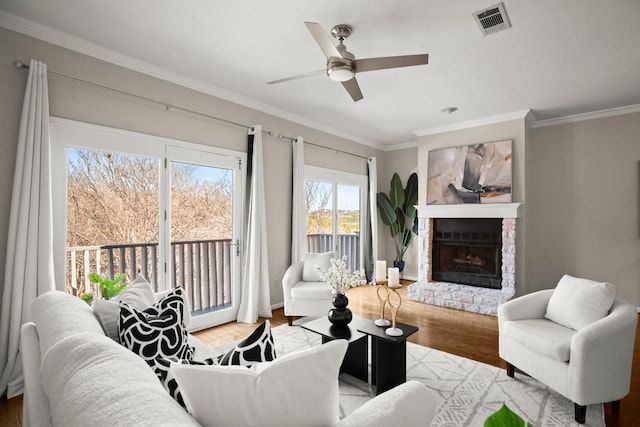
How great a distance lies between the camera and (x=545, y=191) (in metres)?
4.91

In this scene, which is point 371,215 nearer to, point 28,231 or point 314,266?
point 314,266

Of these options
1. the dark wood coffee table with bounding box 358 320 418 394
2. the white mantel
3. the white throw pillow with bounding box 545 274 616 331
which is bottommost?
the dark wood coffee table with bounding box 358 320 418 394

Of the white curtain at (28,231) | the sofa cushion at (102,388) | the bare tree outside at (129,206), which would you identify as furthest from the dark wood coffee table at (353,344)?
the white curtain at (28,231)

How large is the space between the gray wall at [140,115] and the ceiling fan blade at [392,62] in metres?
2.04

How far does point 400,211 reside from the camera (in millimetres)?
6379

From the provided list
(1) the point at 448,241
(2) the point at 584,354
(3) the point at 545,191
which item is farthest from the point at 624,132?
(2) the point at 584,354

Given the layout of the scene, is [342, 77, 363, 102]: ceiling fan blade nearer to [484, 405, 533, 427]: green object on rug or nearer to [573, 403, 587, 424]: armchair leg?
[484, 405, 533, 427]: green object on rug

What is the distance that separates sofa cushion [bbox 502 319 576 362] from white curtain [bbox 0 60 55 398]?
3.59 metres

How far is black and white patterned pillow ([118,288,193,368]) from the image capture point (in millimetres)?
1438

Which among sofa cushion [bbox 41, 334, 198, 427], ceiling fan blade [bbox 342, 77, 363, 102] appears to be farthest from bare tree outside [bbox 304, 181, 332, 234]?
sofa cushion [bbox 41, 334, 198, 427]

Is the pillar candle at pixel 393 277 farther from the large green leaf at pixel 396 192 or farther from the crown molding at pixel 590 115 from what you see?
the crown molding at pixel 590 115

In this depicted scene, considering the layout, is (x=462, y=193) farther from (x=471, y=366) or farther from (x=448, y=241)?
(x=471, y=366)

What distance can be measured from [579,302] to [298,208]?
324 centimetres

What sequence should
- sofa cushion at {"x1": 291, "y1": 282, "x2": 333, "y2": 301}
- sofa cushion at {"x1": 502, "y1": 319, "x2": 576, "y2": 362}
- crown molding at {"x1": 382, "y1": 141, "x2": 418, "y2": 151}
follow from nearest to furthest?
sofa cushion at {"x1": 502, "y1": 319, "x2": 576, "y2": 362} → sofa cushion at {"x1": 291, "y1": 282, "x2": 333, "y2": 301} → crown molding at {"x1": 382, "y1": 141, "x2": 418, "y2": 151}
